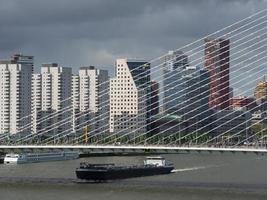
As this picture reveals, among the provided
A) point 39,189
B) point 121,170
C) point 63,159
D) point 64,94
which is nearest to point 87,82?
point 64,94

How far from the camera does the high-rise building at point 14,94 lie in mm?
59031

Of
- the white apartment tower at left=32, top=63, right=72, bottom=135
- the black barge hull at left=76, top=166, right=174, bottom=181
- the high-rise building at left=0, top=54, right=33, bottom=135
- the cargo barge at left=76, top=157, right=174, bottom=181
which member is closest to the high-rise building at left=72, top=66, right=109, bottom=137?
the white apartment tower at left=32, top=63, right=72, bottom=135

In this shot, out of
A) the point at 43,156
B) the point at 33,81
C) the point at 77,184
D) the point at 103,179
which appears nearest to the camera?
the point at 77,184

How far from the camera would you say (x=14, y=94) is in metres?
61.7

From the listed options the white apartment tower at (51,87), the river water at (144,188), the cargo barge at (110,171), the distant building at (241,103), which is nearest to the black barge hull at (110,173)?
the cargo barge at (110,171)

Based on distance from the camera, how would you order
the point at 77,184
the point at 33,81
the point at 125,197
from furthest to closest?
the point at 33,81 → the point at 77,184 → the point at 125,197

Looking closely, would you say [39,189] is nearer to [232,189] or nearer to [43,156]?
[232,189]

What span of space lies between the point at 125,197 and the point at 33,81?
47.2 metres

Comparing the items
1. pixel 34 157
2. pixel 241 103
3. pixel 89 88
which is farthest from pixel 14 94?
pixel 34 157

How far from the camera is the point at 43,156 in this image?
40250mm

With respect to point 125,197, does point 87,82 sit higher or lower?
higher

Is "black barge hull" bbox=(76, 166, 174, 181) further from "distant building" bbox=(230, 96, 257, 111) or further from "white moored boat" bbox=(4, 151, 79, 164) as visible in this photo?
"white moored boat" bbox=(4, 151, 79, 164)

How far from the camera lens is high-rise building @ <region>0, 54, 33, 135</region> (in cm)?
5903

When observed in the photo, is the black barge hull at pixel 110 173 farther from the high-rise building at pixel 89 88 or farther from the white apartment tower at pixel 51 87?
the high-rise building at pixel 89 88
